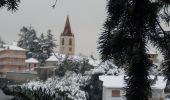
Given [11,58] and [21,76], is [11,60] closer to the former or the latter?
[11,58]

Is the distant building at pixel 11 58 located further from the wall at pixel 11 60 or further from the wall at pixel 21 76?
the wall at pixel 21 76

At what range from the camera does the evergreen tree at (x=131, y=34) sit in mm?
2674

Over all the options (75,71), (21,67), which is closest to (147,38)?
(75,71)

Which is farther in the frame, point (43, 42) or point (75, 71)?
point (43, 42)

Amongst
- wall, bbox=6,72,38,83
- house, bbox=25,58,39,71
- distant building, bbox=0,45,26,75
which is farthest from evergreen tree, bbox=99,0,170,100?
house, bbox=25,58,39,71

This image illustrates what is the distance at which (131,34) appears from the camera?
2779mm

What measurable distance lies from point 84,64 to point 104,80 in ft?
46.1

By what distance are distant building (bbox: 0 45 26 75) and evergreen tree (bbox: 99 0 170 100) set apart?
3405 inches

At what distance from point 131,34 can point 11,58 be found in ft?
295

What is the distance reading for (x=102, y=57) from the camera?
9.03 feet

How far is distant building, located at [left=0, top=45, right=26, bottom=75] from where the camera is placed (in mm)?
89375

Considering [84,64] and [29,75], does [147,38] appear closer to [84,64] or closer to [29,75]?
[84,64]

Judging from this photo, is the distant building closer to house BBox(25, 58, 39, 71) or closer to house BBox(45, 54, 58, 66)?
house BBox(25, 58, 39, 71)

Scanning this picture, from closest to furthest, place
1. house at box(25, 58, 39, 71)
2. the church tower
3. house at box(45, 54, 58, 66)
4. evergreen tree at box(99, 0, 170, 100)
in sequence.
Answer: evergreen tree at box(99, 0, 170, 100), house at box(45, 54, 58, 66), house at box(25, 58, 39, 71), the church tower
